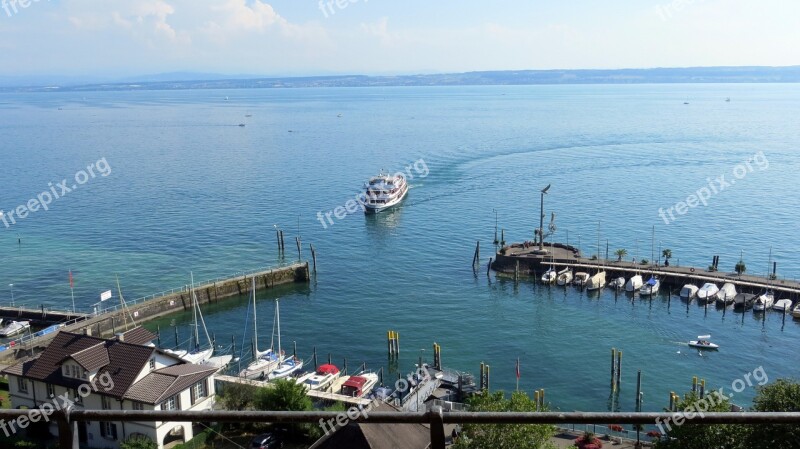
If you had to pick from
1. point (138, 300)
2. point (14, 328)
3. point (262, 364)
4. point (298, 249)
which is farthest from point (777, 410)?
point (298, 249)

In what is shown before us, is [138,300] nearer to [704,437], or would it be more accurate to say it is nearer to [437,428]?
[704,437]

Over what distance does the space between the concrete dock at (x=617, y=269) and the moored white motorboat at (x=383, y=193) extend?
18.8 metres

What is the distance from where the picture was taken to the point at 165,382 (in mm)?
22156

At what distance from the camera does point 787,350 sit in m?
35.7

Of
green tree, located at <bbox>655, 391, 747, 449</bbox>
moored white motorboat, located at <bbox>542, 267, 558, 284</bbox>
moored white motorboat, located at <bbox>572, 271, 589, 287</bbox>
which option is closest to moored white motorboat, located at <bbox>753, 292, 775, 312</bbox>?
moored white motorboat, located at <bbox>572, 271, 589, 287</bbox>

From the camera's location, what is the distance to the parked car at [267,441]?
67.8 feet

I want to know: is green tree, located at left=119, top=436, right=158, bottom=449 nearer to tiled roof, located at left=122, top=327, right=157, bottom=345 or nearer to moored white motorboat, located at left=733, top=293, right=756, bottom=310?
tiled roof, located at left=122, top=327, right=157, bottom=345

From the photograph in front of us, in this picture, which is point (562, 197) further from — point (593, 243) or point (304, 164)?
point (304, 164)

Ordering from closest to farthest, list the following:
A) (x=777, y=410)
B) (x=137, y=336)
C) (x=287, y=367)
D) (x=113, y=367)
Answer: (x=777, y=410) → (x=113, y=367) → (x=137, y=336) → (x=287, y=367)

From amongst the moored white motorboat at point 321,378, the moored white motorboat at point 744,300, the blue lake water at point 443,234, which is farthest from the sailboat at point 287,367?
the moored white motorboat at point 744,300

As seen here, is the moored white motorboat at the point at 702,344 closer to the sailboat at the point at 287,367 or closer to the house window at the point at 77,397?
the sailboat at the point at 287,367

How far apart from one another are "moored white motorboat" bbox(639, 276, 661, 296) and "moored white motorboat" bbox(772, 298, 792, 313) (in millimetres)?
6982

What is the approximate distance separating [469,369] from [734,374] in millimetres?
13022

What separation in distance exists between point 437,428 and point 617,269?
47.6 m
